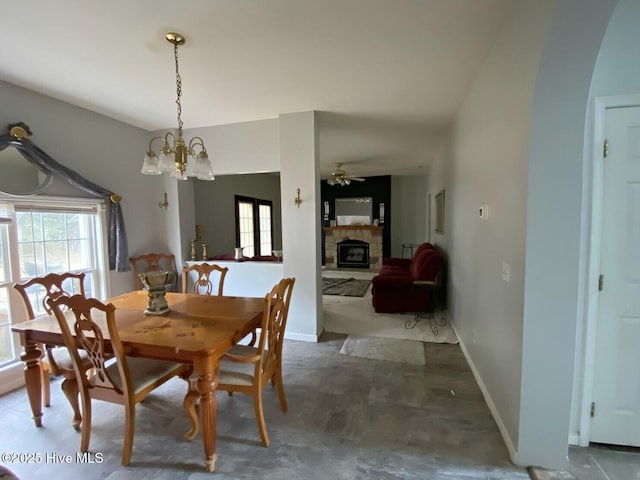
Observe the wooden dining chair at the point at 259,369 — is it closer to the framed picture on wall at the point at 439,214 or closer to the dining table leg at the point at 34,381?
the dining table leg at the point at 34,381

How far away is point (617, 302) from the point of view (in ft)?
5.64

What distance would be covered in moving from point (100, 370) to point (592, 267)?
2.92 meters

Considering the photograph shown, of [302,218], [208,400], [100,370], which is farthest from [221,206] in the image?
[208,400]

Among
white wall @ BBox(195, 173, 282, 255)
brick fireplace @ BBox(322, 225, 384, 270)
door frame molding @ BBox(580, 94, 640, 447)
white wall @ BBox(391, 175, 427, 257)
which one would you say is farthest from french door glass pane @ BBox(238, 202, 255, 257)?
door frame molding @ BBox(580, 94, 640, 447)

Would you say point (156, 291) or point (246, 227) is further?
point (246, 227)

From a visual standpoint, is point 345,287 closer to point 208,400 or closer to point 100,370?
point 208,400

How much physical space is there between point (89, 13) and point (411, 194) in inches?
301

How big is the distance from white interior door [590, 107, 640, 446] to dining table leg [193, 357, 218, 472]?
2.24 metres

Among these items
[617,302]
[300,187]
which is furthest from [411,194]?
[617,302]

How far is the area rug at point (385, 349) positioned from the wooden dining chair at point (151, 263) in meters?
2.52

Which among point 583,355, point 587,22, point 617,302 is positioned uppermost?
point 587,22

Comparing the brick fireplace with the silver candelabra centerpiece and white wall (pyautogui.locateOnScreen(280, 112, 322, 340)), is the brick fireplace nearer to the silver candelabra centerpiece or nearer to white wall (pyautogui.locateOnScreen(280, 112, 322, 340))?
white wall (pyautogui.locateOnScreen(280, 112, 322, 340))

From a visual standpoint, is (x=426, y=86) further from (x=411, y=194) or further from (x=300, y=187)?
(x=411, y=194)

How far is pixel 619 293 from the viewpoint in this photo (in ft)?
5.62
